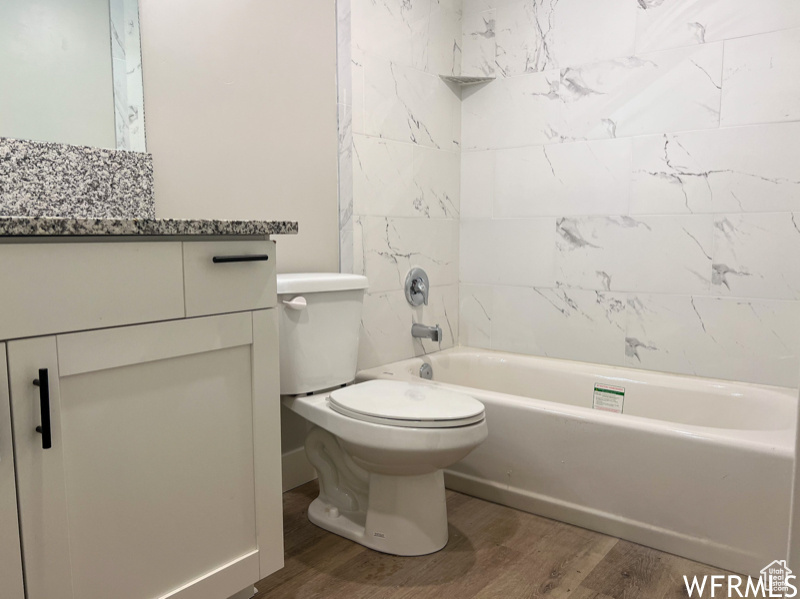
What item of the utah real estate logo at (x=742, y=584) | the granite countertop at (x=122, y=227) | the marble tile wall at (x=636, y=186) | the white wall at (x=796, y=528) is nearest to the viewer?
the white wall at (x=796, y=528)

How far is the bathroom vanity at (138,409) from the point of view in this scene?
3.37 ft

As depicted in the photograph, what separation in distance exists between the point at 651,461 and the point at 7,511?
1603 mm

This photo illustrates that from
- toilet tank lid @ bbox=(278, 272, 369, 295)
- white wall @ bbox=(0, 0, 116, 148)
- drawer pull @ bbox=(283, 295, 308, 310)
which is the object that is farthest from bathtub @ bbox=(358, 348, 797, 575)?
white wall @ bbox=(0, 0, 116, 148)

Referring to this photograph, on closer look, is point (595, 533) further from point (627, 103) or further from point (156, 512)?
point (627, 103)

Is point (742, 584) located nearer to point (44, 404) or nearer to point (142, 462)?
point (142, 462)

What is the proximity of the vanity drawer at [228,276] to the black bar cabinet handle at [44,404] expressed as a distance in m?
0.29

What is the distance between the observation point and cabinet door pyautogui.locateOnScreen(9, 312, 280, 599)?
3.47 feet

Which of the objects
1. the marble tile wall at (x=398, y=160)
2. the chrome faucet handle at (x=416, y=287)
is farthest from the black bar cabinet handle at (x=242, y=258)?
the chrome faucet handle at (x=416, y=287)

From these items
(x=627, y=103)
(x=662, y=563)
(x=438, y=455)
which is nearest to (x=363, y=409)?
(x=438, y=455)

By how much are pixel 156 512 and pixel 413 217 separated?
172 cm

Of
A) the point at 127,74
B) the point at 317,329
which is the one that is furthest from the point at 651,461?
the point at 127,74

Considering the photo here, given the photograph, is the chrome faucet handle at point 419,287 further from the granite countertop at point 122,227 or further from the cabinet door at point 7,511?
the cabinet door at point 7,511

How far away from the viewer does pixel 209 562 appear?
1.33 m

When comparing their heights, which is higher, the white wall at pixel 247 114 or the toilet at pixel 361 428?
the white wall at pixel 247 114
